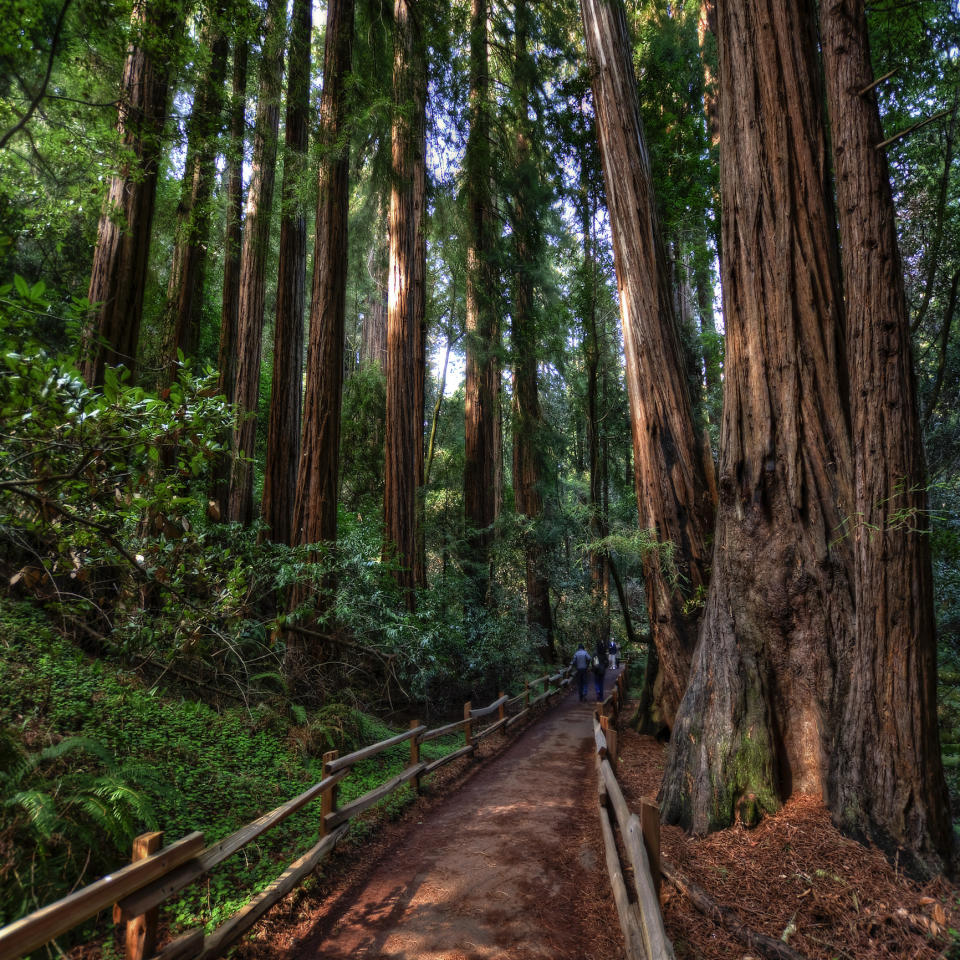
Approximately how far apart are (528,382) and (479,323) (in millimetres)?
2466

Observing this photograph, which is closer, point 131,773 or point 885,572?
point 885,572

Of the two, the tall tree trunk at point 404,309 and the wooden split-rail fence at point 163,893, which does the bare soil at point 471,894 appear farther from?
the tall tree trunk at point 404,309

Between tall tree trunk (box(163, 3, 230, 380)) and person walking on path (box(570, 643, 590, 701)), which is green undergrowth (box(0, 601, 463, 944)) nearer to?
tall tree trunk (box(163, 3, 230, 380))

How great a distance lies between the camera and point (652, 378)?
796cm

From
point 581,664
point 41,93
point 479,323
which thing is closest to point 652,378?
point 41,93

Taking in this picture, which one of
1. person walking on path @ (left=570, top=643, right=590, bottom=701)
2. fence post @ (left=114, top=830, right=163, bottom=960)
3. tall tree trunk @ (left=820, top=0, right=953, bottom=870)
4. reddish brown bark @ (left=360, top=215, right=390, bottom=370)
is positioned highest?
reddish brown bark @ (left=360, top=215, right=390, bottom=370)

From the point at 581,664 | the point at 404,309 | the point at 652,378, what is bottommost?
the point at 581,664

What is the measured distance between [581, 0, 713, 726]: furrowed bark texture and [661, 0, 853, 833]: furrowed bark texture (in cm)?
206

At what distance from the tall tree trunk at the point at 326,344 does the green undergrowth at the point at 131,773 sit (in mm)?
1835

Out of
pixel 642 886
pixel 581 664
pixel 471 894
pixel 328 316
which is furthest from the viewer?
pixel 581 664

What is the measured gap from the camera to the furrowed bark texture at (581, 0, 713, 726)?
7602 mm

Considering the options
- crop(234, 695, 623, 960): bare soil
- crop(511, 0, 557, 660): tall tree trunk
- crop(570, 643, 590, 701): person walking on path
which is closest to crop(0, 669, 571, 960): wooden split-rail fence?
crop(234, 695, 623, 960): bare soil

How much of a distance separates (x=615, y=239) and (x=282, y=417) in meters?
6.38

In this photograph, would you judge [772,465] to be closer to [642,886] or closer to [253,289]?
[642,886]
